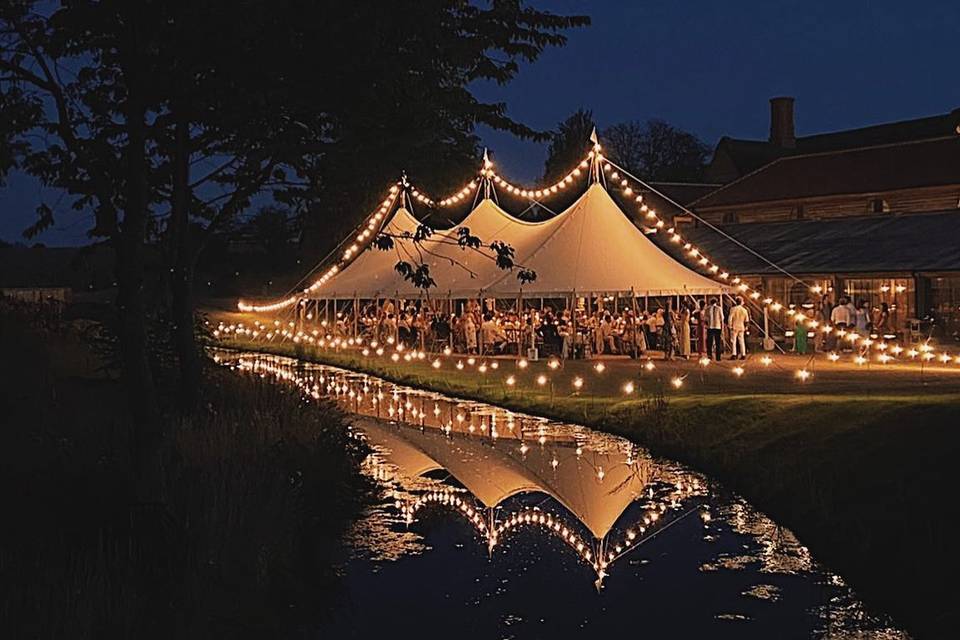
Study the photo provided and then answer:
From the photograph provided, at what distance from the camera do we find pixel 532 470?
564 inches

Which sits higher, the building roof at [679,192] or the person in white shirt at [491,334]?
the building roof at [679,192]

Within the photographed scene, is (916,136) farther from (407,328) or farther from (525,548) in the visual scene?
(525,548)

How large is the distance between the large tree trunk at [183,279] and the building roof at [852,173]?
29478 mm

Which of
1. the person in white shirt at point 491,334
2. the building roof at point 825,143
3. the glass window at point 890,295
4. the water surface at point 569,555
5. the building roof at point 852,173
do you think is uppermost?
the building roof at point 825,143

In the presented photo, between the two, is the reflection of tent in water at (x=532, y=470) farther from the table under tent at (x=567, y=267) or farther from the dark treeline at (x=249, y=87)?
the table under tent at (x=567, y=267)

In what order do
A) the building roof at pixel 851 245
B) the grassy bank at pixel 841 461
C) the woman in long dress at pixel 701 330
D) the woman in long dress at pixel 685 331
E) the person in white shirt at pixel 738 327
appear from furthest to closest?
1. the building roof at pixel 851 245
2. the woman in long dress at pixel 685 331
3. the woman in long dress at pixel 701 330
4. the person in white shirt at pixel 738 327
5. the grassy bank at pixel 841 461

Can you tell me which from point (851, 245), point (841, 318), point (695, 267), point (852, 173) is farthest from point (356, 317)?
point (852, 173)

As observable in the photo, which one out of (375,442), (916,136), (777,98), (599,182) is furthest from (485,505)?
(777,98)

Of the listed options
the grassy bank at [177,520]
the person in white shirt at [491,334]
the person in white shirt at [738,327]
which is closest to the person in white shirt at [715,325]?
the person in white shirt at [738,327]

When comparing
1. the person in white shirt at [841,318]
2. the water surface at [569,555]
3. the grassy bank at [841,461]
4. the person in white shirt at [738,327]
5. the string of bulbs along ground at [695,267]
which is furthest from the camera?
the person in white shirt at [841,318]

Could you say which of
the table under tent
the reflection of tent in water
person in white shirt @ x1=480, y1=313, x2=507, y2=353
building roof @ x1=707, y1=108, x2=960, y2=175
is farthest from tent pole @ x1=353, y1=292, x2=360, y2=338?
building roof @ x1=707, y1=108, x2=960, y2=175

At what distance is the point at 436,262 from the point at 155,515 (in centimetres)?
2160

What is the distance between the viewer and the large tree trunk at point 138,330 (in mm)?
8703

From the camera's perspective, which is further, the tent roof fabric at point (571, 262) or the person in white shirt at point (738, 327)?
the tent roof fabric at point (571, 262)
